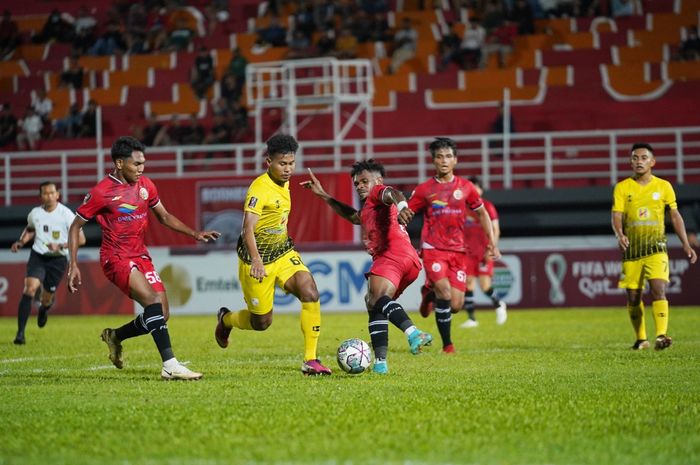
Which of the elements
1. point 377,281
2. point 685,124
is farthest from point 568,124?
point 377,281

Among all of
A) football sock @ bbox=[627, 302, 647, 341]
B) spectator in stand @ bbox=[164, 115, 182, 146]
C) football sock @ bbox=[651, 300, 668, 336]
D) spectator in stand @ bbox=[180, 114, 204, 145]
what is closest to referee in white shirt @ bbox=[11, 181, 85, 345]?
football sock @ bbox=[627, 302, 647, 341]

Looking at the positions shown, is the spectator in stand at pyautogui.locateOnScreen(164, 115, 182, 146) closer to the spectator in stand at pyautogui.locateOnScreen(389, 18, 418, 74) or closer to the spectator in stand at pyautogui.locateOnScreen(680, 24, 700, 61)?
the spectator in stand at pyautogui.locateOnScreen(389, 18, 418, 74)

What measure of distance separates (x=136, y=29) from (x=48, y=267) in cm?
1841

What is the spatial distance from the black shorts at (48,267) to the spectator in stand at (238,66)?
14.3 meters

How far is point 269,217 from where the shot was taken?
10523 millimetres

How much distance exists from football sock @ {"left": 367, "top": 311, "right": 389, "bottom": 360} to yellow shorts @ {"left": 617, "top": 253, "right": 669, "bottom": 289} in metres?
3.42

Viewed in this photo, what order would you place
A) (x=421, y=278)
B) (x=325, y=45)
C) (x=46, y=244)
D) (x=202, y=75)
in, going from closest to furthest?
(x=46, y=244)
(x=421, y=278)
(x=325, y=45)
(x=202, y=75)

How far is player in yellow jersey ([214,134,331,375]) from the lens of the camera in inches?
409

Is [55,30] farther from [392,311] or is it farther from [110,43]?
[392,311]

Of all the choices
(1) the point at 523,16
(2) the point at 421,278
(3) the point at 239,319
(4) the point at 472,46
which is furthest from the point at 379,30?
(3) the point at 239,319

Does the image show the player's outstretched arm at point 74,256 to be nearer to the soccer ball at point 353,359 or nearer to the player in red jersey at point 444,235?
the soccer ball at point 353,359

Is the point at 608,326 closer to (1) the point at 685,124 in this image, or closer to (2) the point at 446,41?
(1) the point at 685,124

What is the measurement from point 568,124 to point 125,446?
22.3 metres

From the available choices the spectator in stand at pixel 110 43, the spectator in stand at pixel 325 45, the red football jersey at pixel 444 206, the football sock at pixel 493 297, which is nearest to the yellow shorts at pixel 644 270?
the red football jersey at pixel 444 206
